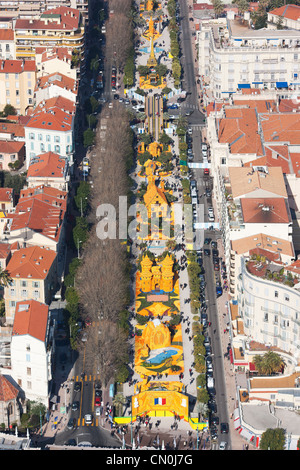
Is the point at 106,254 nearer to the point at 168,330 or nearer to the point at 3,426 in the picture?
the point at 168,330

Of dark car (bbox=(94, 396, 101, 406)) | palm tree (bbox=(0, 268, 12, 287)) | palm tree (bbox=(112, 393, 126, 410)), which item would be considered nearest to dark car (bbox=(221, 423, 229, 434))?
palm tree (bbox=(112, 393, 126, 410))

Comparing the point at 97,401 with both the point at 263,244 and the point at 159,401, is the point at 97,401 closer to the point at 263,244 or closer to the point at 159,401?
the point at 159,401

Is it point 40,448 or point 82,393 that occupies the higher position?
point 82,393

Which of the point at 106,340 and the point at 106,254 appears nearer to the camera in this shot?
the point at 106,340

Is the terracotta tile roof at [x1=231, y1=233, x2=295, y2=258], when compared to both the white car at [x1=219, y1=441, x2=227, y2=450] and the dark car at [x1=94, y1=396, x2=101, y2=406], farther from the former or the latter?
the white car at [x1=219, y1=441, x2=227, y2=450]

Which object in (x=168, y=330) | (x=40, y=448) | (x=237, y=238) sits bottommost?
(x=40, y=448)

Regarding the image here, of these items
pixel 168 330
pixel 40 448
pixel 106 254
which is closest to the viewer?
pixel 40 448

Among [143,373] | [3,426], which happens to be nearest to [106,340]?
[143,373]

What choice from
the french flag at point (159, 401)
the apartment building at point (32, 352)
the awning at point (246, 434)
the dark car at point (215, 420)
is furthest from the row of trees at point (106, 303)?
the awning at point (246, 434)
